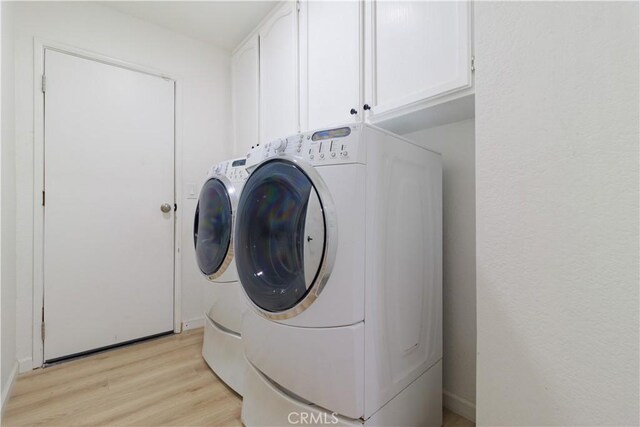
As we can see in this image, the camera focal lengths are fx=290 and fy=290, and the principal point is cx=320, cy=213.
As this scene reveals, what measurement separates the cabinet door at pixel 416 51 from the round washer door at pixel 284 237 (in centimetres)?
63

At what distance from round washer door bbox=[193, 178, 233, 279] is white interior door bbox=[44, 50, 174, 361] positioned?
2.27 ft

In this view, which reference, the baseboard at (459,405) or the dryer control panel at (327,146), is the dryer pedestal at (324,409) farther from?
the dryer control panel at (327,146)

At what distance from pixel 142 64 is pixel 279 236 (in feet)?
6.79

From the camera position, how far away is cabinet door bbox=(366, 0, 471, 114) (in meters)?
1.07

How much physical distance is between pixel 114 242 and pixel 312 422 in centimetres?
187

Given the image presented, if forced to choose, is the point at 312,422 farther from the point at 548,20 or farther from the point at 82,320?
the point at 82,320

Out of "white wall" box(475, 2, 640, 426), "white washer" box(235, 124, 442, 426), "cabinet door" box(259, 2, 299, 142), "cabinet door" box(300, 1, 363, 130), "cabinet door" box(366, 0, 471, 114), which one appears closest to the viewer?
"white wall" box(475, 2, 640, 426)

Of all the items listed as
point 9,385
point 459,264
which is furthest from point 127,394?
point 459,264

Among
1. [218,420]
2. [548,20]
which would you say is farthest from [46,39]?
[548,20]

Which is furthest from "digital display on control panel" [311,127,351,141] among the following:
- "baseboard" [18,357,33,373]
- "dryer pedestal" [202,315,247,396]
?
"baseboard" [18,357,33,373]

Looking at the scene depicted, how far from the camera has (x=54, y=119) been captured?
1.86 metres

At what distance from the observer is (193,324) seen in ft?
7.73

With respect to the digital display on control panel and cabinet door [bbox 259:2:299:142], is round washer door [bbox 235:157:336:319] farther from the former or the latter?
cabinet door [bbox 259:2:299:142]

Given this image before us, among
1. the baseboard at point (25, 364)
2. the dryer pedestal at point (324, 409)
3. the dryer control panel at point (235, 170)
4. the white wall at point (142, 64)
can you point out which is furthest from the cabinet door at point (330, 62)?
the baseboard at point (25, 364)
